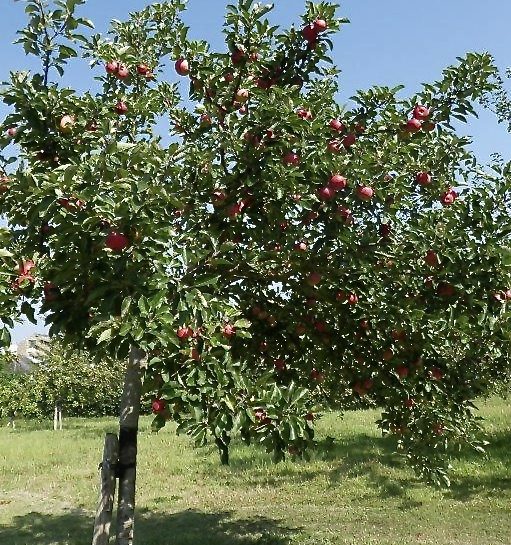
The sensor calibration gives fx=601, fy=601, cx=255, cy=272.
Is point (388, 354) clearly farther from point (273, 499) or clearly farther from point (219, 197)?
point (273, 499)

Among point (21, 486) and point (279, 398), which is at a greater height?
point (279, 398)

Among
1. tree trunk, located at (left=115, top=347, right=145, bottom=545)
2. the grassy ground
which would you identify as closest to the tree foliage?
tree trunk, located at (left=115, top=347, right=145, bottom=545)

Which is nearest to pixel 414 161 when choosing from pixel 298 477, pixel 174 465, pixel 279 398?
pixel 279 398

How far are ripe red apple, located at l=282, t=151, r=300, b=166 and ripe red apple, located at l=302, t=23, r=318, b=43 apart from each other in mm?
1231

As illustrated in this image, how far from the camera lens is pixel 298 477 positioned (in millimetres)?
13258

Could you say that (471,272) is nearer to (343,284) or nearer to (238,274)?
(343,284)

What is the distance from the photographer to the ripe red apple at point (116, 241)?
3482mm

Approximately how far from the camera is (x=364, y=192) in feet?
13.9

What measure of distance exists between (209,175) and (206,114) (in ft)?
1.56

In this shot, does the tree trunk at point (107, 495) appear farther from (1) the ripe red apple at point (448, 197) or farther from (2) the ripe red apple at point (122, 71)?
(1) the ripe red apple at point (448, 197)

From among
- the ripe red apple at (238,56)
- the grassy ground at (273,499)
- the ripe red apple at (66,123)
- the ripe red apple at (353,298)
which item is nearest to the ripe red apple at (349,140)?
the ripe red apple at (238,56)

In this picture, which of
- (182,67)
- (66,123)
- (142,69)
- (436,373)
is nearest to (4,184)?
(66,123)

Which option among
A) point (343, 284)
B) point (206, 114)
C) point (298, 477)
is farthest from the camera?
point (298, 477)

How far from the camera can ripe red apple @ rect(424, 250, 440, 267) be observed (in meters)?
4.51
